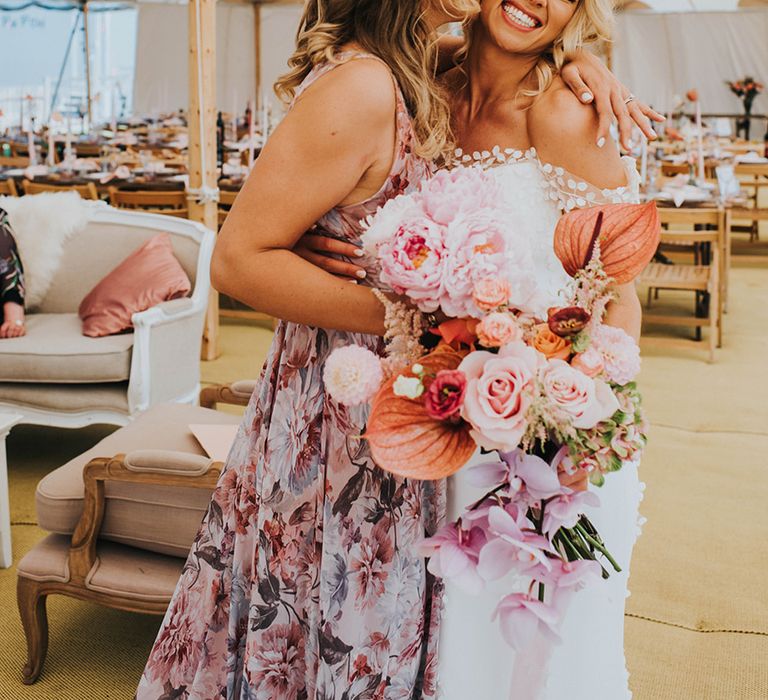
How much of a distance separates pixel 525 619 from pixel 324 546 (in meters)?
0.43

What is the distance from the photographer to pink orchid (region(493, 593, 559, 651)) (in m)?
1.14

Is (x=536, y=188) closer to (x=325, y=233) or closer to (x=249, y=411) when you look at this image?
(x=325, y=233)

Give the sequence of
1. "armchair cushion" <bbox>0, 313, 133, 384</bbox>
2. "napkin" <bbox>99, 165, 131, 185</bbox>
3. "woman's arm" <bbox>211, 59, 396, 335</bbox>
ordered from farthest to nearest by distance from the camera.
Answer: "napkin" <bbox>99, 165, 131, 185</bbox> → "armchair cushion" <bbox>0, 313, 133, 384</bbox> → "woman's arm" <bbox>211, 59, 396, 335</bbox>

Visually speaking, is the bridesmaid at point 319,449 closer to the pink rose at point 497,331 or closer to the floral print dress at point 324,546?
the floral print dress at point 324,546

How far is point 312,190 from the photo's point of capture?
1.33 meters

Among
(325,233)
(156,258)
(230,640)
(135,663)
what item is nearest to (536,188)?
(325,233)

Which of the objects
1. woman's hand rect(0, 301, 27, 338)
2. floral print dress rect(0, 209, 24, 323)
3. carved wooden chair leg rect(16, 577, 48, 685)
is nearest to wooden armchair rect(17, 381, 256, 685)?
carved wooden chair leg rect(16, 577, 48, 685)

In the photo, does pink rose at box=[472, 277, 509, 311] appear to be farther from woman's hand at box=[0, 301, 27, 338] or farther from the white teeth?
woman's hand at box=[0, 301, 27, 338]

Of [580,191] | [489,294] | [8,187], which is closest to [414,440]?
[489,294]

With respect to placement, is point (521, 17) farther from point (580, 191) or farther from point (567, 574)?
point (567, 574)

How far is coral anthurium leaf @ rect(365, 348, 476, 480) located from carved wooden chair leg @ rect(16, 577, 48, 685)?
1.74 m

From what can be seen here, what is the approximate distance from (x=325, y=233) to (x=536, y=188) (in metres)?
0.35

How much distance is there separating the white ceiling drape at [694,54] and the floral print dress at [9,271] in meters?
15.0

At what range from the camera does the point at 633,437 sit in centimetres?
110
